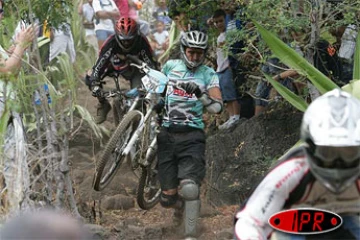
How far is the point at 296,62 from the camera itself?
22.6 ft

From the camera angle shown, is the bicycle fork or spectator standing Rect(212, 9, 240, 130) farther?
spectator standing Rect(212, 9, 240, 130)

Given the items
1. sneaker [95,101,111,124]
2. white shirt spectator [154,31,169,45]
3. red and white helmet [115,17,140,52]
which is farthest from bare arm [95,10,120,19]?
white shirt spectator [154,31,169,45]

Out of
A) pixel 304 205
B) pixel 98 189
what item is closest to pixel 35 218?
pixel 304 205

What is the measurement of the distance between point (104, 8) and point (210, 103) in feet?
13.2

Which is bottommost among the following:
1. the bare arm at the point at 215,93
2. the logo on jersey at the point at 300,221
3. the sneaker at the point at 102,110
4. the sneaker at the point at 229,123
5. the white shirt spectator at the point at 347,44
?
the sneaker at the point at 229,123

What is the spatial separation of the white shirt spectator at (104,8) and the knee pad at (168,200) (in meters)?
3.82

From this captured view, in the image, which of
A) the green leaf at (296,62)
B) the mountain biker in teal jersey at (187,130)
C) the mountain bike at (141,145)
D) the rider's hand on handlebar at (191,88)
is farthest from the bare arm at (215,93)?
the green leaf at (296,62)

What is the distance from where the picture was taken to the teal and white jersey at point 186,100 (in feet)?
27.8

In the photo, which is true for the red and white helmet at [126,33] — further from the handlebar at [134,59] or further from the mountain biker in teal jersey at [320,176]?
the mountain biker in teal jersey at [320,176]

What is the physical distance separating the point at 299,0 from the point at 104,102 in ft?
11.8

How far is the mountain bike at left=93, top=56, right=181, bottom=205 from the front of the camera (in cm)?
882

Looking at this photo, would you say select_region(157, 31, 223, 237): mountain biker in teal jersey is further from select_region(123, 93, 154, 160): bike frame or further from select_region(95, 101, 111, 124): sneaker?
select_region(95, 101, 111, 124): sneaker

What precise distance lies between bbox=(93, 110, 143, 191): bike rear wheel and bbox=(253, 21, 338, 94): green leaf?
2.46 metres

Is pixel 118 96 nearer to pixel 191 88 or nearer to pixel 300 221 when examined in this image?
pixel 191 88
